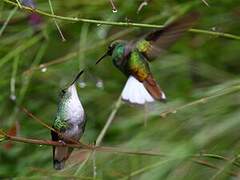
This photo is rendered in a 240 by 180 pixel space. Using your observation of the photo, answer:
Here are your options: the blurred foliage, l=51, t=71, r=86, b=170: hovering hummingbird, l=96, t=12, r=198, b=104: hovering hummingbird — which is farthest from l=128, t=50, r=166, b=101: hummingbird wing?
the blurred foliage

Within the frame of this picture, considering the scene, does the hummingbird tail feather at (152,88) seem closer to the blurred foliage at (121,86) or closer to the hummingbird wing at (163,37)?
the hummingbird wing at (163,37)

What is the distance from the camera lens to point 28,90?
2156mm

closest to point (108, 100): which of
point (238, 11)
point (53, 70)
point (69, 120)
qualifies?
point (53, 70)

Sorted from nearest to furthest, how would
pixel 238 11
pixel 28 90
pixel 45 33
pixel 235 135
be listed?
pixel 235 135
pixel 238 11
pixel 45 33
pixel 28 90

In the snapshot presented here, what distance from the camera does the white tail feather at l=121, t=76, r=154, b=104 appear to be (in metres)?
1.05

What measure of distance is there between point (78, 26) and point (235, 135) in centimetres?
77

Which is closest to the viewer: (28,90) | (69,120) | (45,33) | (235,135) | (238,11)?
(69,120)

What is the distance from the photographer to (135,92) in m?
1.06

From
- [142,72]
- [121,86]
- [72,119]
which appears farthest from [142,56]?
Result: [121,86]

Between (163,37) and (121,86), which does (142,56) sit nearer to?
(163,37)

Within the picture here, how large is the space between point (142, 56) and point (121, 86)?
43.9 inches

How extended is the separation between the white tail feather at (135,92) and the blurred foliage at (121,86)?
1.48 feet

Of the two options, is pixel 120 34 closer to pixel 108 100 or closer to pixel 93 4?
pixel 93 4

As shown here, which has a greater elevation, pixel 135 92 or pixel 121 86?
pixel 121 86
